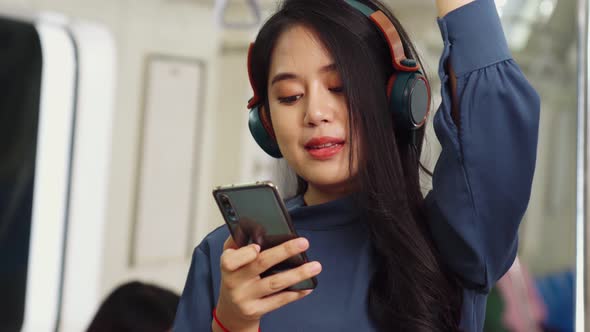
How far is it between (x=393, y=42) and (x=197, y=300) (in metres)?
0.40

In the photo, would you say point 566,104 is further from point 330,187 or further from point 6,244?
point 330,187

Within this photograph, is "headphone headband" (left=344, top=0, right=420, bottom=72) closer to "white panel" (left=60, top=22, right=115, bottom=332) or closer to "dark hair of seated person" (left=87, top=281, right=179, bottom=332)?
"dark hair of seated person" (left=87, top=281, right=179, bottom=332)

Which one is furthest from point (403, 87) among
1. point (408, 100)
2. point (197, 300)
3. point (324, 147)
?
point (197, 300)

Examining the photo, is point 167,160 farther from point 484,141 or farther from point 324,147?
point 484,141

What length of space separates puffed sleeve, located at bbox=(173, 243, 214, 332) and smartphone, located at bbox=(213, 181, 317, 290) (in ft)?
0.47

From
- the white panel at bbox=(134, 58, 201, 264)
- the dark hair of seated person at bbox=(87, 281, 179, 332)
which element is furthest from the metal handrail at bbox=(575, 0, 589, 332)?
the white panel at bbox=(134, 58, 201, 264)

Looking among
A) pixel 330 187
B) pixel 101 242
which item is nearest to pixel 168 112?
pixel 101 242

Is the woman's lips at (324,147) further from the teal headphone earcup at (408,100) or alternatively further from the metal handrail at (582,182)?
the metal handrail at (582,182)

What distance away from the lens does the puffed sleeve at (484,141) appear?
2.79 feet

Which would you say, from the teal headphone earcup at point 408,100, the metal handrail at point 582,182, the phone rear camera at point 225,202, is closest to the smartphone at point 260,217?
the phone rear camera at point 225,202

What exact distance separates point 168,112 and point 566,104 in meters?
2.62

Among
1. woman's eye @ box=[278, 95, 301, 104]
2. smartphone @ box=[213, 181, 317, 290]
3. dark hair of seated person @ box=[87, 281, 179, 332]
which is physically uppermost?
woman's eye @ box=[278, 95, 301, 104]

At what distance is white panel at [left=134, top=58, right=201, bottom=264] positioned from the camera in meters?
4.45

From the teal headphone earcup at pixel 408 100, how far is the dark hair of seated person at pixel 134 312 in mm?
1085
